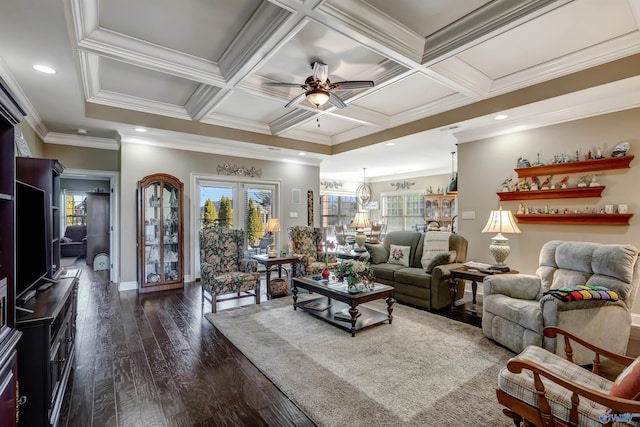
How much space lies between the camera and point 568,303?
241 centimetres

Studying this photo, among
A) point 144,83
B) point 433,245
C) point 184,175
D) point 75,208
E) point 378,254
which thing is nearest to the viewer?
point 144,83

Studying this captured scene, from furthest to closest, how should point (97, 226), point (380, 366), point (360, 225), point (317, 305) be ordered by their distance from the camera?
point (97, 226) → point (360, 225) → point (317, 305) → point (380, 366)

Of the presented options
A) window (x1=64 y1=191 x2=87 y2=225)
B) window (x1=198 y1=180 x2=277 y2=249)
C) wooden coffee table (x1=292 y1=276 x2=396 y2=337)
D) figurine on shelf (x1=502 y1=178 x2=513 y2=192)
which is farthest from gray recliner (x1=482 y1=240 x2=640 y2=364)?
window (x1=64 y1=191 x2=87 y2=225)

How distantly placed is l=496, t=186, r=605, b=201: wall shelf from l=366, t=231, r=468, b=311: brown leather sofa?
36.4 inches

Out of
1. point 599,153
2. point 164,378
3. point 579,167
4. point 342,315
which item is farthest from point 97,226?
point 599,153

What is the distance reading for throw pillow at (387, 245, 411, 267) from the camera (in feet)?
15.9

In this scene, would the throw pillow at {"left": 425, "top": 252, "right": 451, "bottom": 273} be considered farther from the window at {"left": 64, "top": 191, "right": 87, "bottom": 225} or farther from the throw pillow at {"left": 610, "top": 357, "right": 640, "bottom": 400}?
the window at {"left": 64, "top": 191, "right": 87, "bottom": 225}

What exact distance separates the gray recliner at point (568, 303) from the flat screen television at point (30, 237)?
368cm

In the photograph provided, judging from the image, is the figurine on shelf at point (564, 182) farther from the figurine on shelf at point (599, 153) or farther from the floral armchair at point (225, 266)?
the floral armchair at point (225, 266)

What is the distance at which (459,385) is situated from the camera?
90.4 inches

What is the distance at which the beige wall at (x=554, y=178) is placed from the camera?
3580 millimetres

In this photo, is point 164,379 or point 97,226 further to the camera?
point 97,226

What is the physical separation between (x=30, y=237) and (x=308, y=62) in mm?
2854

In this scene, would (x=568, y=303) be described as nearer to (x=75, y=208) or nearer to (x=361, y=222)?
(x=361, y=222)
